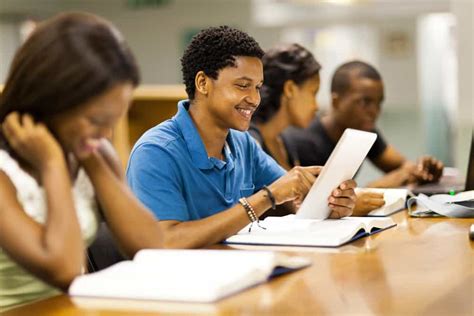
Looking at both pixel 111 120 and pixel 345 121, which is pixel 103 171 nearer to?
pixel 111 120

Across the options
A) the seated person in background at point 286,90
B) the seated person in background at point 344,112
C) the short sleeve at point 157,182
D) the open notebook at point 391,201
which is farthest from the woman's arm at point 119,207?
the seated person in background at point 344,112

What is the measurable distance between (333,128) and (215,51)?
1.69 metres

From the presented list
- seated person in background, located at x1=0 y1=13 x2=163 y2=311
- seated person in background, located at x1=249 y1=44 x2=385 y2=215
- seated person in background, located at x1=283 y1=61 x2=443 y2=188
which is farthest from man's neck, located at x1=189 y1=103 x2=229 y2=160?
seated person in background, located at x1=283 y1=61 x2=443 y2=188

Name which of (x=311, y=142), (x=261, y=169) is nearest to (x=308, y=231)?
(x=261, y=169)

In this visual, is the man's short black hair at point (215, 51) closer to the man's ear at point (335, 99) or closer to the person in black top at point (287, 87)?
the person in black top at point (287, 87)

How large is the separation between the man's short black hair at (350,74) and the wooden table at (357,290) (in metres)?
1.90

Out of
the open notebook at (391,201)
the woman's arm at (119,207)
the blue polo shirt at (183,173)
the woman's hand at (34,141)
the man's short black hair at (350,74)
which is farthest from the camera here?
the man's short black hair at (350,74)

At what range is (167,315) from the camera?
148 cm

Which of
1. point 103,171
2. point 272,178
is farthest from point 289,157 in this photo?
point 103,171

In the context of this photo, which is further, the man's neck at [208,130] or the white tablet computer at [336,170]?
the man's neck at [208,130]

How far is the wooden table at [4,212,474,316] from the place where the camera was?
1.53 metres

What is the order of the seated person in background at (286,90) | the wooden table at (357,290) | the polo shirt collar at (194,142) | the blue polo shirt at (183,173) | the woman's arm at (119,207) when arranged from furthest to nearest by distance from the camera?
the seated person in background at (286,90) < the polo shirt collar at (194,142) < the blue polo shirt at (183,173) < the woman's arm at (119,207) < the wooden table at (357,290)

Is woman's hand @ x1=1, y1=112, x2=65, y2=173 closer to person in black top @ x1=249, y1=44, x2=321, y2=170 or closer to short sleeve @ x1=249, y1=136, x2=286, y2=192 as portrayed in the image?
short sleeve @ x1=249, y1=136, x2=286, y2=192

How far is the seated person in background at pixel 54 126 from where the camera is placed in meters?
1.61
